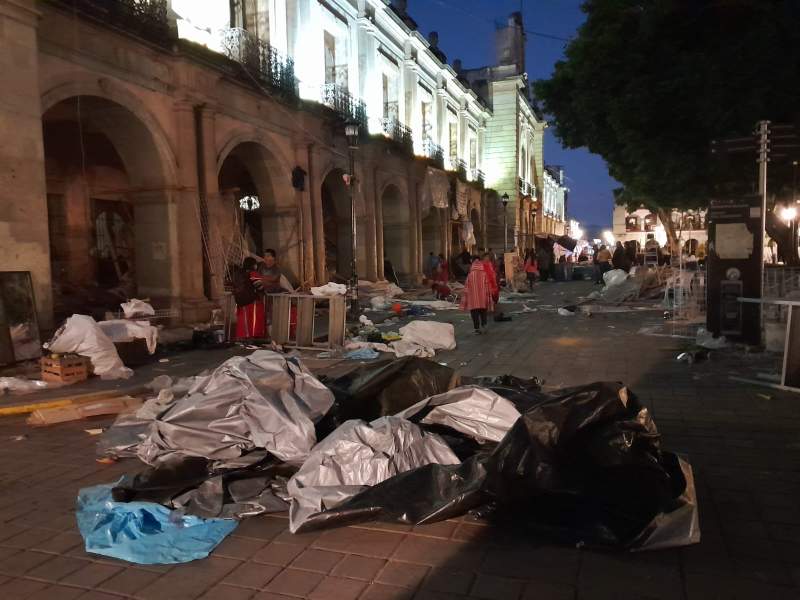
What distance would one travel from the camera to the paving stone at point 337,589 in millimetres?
2750

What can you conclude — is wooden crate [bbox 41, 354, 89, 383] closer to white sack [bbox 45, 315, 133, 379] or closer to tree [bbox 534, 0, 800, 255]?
white sack [bbox 45, 315, 133, 379]

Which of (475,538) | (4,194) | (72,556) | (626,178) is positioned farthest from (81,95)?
(626,178)

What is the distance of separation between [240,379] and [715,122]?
37.7 ft

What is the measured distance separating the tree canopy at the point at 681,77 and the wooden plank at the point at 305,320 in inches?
332

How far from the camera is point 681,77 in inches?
478

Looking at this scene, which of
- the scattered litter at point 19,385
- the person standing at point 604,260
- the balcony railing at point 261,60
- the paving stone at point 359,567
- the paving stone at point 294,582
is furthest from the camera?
the person standing at point 604,260

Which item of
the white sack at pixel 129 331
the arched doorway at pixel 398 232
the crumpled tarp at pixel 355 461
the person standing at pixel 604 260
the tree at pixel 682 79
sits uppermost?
the tree at pixel 682 79

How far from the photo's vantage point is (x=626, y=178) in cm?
1745

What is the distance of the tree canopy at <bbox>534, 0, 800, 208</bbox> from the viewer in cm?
1120

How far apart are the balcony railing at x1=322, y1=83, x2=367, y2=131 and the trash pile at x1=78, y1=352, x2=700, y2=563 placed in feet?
47.2

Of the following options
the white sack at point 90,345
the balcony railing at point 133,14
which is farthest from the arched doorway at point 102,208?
the white sack at point 90,345

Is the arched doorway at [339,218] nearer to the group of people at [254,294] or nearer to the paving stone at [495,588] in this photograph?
the group of people at [254,294]

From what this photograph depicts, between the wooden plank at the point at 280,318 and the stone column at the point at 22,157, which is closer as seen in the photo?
the stone column at the point at 22,157

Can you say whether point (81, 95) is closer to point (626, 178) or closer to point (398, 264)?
point (626, 178)
